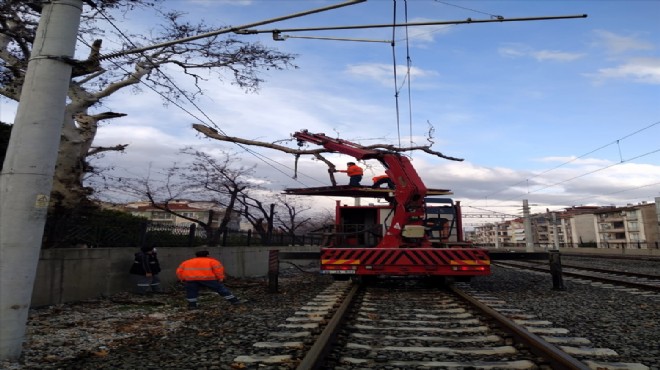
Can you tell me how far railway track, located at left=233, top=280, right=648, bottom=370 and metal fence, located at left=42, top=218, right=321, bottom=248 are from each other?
18.1 ft

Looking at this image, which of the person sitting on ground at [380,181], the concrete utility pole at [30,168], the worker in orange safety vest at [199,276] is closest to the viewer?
the concrete utility pole at [30,168]

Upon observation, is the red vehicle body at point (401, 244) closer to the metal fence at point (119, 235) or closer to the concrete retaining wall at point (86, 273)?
the metal fence at point (119, 235)

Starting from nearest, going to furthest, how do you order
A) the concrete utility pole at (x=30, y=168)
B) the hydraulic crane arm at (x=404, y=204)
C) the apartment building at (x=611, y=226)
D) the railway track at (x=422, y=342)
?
the railway track at (x=422, y=342)
the concrete utility pole at (x=30, y=168)
the hydraulic crane arm at (x=404, y=204)
the apartment building at (x=611, y=226)

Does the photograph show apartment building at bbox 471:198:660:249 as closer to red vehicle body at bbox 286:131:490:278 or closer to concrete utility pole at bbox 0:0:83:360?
red vehicle body at bbox 286:131:490:278

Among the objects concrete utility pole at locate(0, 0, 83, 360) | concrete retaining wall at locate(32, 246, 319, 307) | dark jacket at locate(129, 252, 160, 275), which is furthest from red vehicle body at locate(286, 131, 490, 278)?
concrete utility pole at locate(0, 0, 83, 360)

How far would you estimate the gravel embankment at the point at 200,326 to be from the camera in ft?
14.9

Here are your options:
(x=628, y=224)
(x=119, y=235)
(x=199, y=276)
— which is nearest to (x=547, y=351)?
(x=199, y=276)

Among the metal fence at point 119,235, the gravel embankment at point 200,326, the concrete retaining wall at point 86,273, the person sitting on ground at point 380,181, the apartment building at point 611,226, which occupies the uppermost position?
the apartment building at point 611,226

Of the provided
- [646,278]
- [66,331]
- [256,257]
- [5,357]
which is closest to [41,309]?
[66,331]

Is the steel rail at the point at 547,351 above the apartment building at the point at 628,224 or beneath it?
beneath

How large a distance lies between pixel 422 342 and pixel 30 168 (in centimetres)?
504

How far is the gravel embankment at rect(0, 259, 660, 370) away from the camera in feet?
14.9

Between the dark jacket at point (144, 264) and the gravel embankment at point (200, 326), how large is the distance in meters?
0.63

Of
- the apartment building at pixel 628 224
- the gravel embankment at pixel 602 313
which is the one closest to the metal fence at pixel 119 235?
the gravel embankment at pixel 602 313
